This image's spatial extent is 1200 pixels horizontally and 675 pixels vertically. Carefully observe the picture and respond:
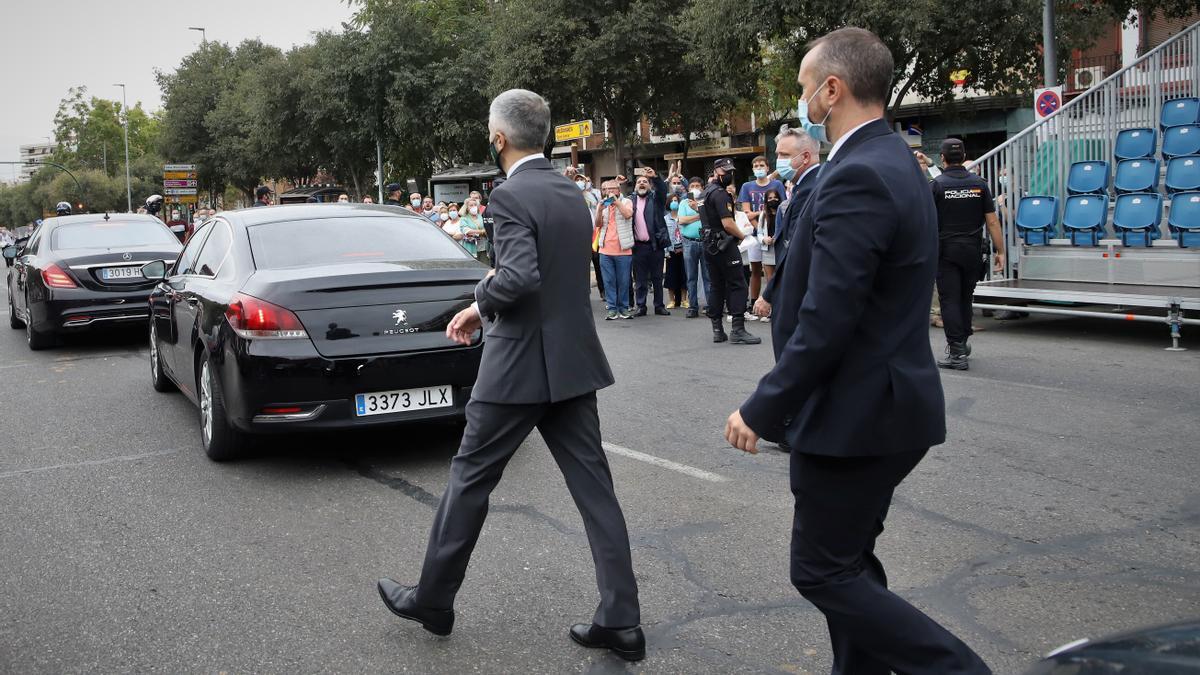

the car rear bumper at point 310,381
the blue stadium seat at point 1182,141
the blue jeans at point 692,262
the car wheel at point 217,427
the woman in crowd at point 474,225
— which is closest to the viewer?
the car rear bumper at point 310,381

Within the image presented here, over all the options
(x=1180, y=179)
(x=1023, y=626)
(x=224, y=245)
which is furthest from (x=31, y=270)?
(x=1180, y=179)

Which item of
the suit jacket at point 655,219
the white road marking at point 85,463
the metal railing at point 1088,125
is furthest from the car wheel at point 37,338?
the metal railing at point 1088,125

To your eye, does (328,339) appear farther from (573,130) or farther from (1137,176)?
(573,130)

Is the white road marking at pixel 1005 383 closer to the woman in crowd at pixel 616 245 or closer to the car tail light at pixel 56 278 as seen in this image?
the woman in crowd at pixel 616 245

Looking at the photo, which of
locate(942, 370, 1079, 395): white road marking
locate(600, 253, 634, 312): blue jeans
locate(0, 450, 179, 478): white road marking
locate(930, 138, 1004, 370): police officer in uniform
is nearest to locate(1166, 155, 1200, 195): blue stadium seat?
locate(930, 138, 1004, 370): police officer in uniform

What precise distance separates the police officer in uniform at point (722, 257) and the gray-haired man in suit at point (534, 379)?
7289 mm

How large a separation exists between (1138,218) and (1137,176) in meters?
0.85

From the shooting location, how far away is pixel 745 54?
26812mm

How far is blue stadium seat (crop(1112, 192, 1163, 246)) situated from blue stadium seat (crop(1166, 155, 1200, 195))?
39 cm

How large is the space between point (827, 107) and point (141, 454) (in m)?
5.63

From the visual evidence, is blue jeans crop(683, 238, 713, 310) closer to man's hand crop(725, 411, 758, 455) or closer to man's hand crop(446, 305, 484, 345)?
man's hand crop(446, 305, 484, 345)

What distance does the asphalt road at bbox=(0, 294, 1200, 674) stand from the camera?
3.82 m

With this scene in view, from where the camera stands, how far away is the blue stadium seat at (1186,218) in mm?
11383

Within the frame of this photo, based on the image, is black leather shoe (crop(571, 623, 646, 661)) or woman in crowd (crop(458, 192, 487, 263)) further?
woman in crowd (crop(458, 192, 487, 263))
